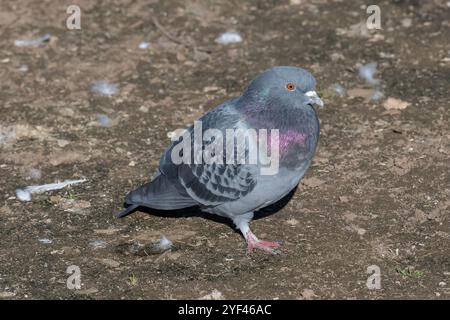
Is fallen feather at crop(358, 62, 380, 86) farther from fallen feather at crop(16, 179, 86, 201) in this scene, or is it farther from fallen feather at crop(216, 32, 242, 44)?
fallen feather at crop(16, 179, 86, 201)

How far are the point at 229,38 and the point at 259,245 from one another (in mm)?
3160

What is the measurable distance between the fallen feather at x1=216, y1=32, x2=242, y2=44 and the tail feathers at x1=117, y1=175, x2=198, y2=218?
2764 millimetres

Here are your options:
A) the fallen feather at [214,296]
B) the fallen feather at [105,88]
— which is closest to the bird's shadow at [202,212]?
the fallen feather at [214,296]

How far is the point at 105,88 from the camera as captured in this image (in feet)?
25.1

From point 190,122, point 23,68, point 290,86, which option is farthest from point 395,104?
Answer: point 23,68

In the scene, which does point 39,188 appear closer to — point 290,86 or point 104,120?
point 104,120

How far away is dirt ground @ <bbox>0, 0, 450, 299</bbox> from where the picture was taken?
5.43 metres

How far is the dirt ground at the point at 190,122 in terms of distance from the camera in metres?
5.43

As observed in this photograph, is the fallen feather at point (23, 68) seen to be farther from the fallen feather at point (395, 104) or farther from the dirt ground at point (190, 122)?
the fallen feather at point (395, 104)

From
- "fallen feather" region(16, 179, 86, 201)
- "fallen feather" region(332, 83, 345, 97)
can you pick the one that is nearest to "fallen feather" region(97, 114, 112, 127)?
"fallen feather" region(16, 179, 86, 201)

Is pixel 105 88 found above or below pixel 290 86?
below

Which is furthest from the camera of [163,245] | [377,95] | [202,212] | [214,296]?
[377,95]
